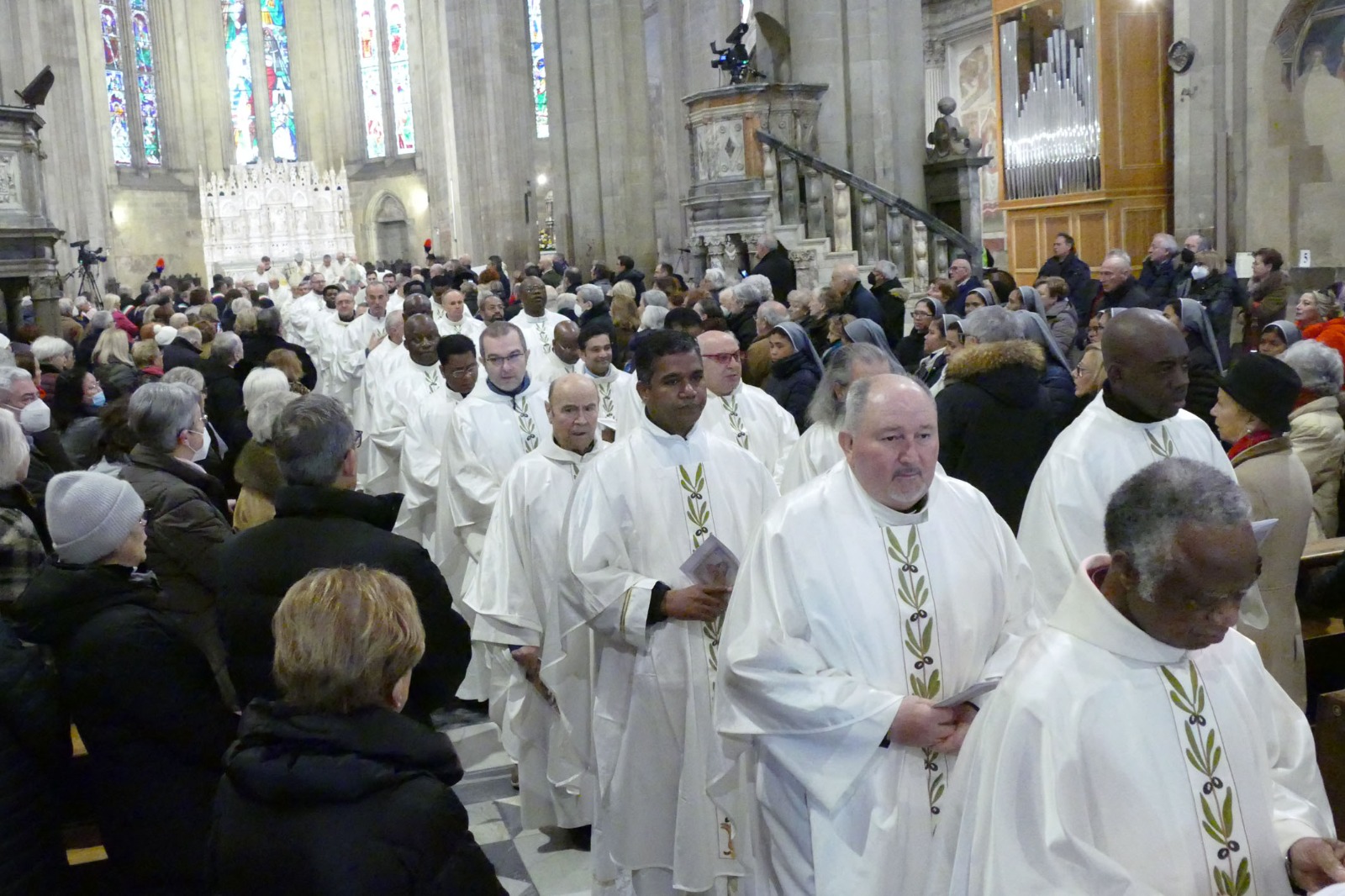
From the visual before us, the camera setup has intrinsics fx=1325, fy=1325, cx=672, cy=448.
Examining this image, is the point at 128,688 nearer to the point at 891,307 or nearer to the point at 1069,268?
the point at 891,307

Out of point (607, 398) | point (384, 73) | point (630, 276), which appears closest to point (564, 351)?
point (607, 398)

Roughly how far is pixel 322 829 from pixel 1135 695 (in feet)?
4.80

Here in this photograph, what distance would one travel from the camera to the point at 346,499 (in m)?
3.61

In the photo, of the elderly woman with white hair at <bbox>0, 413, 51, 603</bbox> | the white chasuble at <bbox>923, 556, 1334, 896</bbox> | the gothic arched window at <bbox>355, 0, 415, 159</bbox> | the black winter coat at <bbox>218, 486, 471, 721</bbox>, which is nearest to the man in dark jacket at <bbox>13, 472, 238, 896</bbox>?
the black winter coat at <bbox>218, 486, 471, 721</bbox>

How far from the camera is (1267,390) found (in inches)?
181

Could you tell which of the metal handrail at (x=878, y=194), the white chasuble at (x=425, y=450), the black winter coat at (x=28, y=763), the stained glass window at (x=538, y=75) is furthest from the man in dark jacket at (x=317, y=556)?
the stained glass window at (x=538, y=75)

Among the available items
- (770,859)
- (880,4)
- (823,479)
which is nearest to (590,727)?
(770,859)

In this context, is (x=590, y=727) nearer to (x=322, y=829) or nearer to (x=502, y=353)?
(x=502, y=353)

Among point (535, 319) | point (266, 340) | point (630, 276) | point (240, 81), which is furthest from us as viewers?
point (240, 81)

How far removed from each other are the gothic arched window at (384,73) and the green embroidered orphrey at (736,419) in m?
37.6

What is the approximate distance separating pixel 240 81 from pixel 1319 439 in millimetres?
42064

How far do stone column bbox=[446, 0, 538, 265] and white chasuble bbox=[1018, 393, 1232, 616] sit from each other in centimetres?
2733

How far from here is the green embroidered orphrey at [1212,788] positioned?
8.00 feet

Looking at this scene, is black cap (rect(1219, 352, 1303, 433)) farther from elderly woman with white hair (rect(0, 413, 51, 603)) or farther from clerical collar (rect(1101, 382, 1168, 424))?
elderly woman with white hair (rect(0, 413, 51, 603))
